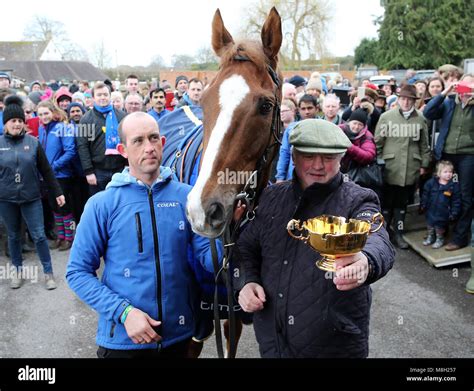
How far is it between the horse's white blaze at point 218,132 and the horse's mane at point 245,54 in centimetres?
14

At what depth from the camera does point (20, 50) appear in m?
46.4

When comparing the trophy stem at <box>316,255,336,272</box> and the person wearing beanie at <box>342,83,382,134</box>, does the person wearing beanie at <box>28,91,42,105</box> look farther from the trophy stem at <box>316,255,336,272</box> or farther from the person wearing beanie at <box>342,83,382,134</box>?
the trophy stem at <box>316,255,336,272</box>

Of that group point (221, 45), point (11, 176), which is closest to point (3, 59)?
point (11, 176)

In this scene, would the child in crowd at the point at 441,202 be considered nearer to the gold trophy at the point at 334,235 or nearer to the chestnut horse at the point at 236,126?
the chestnut horse at the point at 236,126

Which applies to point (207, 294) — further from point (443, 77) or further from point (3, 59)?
point (3, 59)

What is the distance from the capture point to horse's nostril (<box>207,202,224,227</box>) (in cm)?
193

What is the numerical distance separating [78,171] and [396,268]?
5.05 metres

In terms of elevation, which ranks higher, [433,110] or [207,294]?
[433,110]

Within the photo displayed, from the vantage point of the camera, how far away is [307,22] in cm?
1100

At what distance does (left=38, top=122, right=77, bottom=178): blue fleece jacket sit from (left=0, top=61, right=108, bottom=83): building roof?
Result: 114 ft

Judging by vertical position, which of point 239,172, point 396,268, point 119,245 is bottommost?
point 396,268

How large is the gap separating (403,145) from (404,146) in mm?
20

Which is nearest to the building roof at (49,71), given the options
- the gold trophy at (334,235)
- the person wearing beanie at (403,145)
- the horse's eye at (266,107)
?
the person wearing beanie at (403,145)

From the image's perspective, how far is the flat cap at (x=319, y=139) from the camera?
6.56ft
